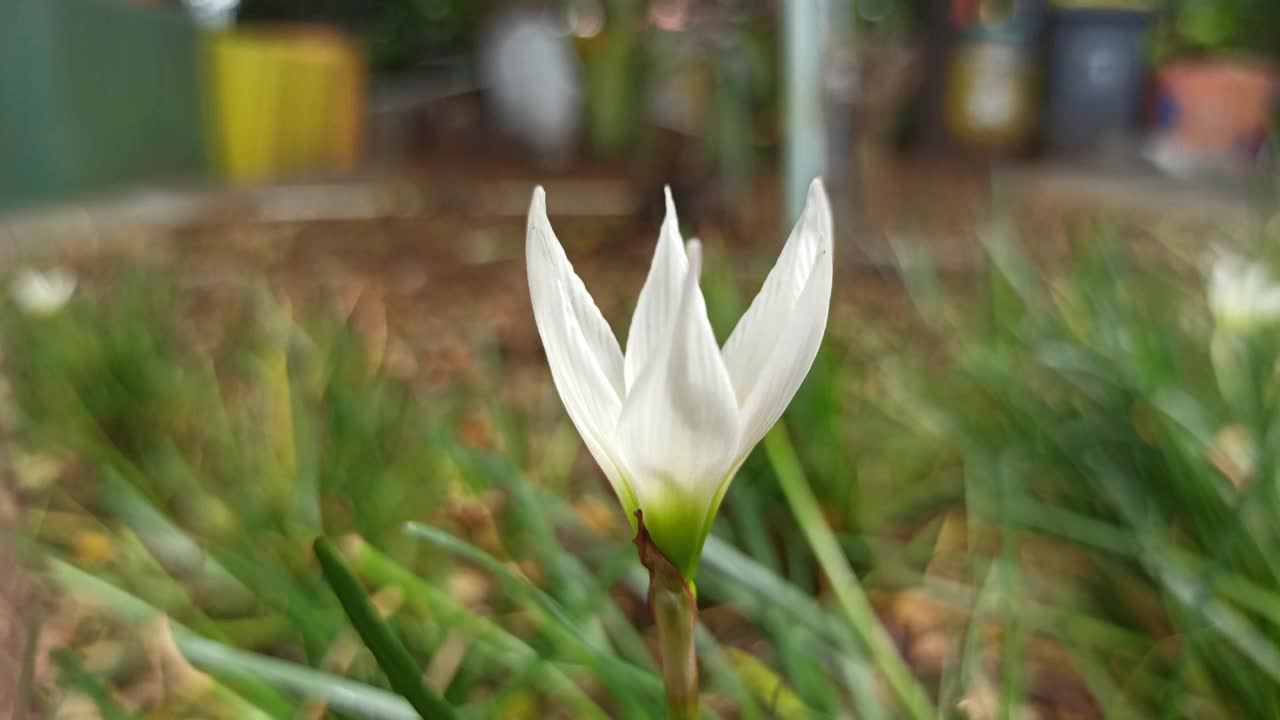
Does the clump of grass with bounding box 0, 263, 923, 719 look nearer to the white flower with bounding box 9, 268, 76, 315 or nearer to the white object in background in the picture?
the white flower with bounding box 9, 268, 76, 315

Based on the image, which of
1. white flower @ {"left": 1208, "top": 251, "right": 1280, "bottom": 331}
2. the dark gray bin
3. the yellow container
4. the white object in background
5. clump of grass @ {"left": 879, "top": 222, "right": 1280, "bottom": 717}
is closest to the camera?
clump of grass @ {"left": 879, "top": 222, "right": 1280, "bottom": 717}

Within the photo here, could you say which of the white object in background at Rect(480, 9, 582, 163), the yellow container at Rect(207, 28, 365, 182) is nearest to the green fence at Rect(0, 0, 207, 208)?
the yellow container at Rect(207, 28, 365, 182)

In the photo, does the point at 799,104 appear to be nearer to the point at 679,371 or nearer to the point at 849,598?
the point at 849,598

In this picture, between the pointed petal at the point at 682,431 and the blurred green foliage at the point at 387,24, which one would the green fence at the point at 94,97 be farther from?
the pointed petal at the point at 682,431

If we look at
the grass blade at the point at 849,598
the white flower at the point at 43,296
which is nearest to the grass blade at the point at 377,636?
the grass blade at the point at 849,598

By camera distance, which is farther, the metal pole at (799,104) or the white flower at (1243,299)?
the metal pole at (799,104)

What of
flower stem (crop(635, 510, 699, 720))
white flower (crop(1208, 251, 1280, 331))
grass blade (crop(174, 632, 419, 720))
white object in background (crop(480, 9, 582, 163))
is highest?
flower stem (crop(635, 510, 699, 720))

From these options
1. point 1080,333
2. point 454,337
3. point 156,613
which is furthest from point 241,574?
point 454,337

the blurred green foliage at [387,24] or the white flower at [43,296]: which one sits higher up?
the white flower at [43,296]
